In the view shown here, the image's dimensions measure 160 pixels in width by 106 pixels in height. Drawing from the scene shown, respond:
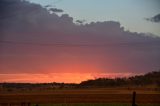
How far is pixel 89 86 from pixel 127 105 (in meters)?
103

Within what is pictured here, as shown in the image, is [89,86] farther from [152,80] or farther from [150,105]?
[150,105]

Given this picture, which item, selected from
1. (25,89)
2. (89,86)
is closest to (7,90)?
(25,89)

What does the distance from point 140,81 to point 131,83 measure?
3260 millimetres

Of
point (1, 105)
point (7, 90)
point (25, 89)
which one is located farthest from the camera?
point (25, 89)

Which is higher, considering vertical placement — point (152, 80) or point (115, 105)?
point (152, 80)

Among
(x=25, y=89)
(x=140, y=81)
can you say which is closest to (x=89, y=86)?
(x=140, y=81)

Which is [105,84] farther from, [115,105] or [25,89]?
[115,105]

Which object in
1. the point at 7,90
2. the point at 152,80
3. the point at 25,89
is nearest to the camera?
the point at 7,90

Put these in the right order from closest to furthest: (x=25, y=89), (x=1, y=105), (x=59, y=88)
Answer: (x=1, y=105) < (x=25, y=89) < (x=59, y=88)

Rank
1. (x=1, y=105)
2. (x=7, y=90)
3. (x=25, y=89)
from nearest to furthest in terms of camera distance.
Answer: (x=1, y=105), (x=7, y=90), (x=25, y=89)

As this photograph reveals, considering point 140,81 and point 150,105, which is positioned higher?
point 140,81

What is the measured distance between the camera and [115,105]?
189 feet

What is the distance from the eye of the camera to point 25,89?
430ft

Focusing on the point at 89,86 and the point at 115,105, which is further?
the point at 89,86
